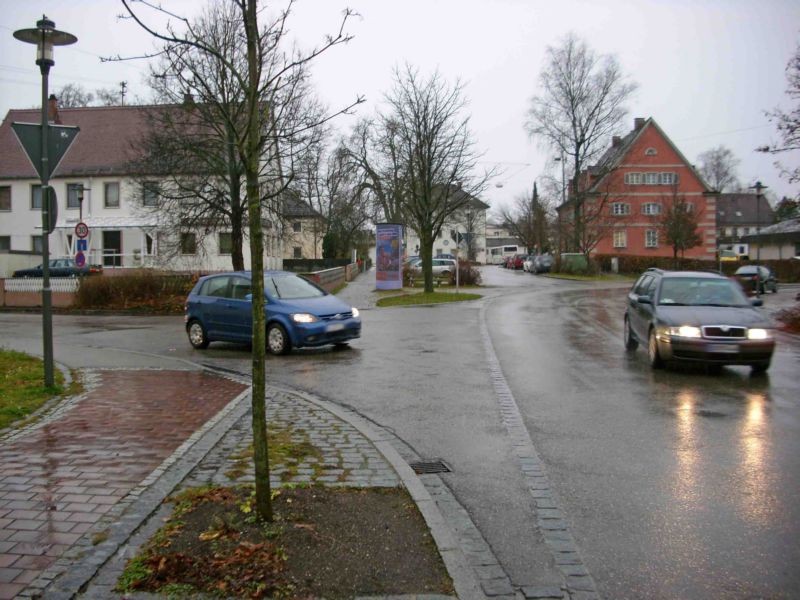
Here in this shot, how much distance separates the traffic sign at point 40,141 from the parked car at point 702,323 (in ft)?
29.3

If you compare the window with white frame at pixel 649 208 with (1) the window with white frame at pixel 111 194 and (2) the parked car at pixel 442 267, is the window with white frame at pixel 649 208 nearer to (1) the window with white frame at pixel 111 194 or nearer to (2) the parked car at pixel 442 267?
(2) the parked car at pixel 442 267

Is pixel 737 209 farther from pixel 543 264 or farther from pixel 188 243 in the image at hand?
pixel 188 243

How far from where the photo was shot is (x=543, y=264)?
58344 mm

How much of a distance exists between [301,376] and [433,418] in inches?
145

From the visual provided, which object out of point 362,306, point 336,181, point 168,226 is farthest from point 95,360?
point 336,181

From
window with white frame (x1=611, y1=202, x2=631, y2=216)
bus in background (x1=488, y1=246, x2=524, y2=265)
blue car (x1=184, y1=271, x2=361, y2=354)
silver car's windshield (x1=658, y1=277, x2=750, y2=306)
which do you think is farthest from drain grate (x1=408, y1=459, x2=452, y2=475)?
bus in background (x1=488, y1=246, x2=524, y2=265)

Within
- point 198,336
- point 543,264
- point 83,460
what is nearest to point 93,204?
point 543,264

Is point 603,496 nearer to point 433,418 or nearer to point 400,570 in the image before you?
point 400,570

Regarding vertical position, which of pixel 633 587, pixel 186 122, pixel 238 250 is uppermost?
pixel 186 122

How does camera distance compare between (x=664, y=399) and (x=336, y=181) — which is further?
(x=336, y=181)

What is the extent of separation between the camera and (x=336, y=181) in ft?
203

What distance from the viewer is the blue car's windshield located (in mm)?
14031

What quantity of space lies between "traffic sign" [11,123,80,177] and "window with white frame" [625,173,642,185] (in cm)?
6291

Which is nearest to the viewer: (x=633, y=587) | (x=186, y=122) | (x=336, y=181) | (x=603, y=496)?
(x=633, y=587)
